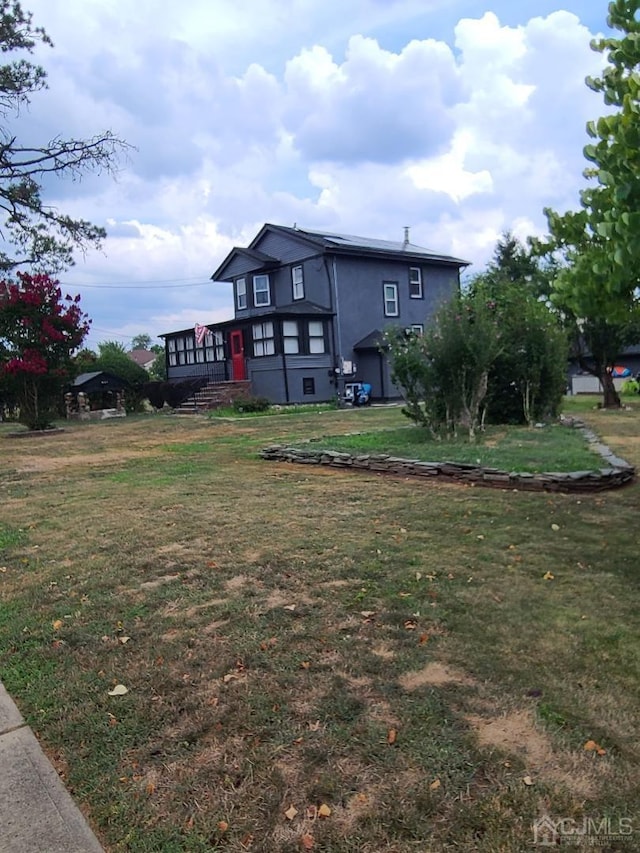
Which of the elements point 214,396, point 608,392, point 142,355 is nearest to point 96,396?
point 214,396

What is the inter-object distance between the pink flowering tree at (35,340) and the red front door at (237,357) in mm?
9129

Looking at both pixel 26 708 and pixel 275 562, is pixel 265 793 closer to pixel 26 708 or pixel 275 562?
pixel 26 708

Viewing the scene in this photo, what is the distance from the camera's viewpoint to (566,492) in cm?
638

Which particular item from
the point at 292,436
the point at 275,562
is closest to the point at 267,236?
the point at 292,436

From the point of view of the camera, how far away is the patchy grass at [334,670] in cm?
192

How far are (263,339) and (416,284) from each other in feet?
26.5

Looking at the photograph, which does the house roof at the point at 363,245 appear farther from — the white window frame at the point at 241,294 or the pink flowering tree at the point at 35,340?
the pink flowering tree at the point at 35,340

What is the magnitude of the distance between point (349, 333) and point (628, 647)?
23260mm

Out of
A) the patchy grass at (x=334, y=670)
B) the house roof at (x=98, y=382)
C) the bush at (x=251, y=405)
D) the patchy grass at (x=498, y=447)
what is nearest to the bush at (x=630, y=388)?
the bush at (x=251, y=405)

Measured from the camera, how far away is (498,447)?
875 cm

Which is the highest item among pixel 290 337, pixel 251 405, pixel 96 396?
pixel 290 337

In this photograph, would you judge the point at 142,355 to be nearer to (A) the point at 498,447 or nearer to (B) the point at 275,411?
(B) the point at 275,411

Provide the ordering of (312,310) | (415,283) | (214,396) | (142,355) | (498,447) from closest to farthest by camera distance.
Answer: (498,447) → (214,396) → (312,310) → (415,283) → (142,355)

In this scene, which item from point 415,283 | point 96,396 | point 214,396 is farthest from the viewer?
point 415,283
